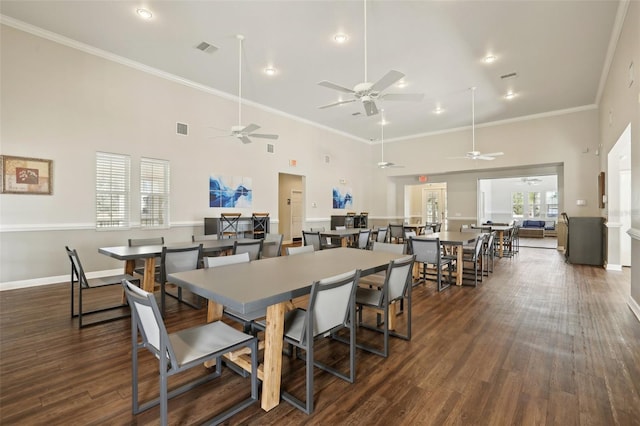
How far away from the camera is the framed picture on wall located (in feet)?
15.4

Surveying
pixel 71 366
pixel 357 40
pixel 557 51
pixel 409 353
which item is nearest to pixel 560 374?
pixel 409 353

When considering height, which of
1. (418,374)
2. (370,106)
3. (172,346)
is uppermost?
(370,106)

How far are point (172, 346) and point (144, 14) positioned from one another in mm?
4969

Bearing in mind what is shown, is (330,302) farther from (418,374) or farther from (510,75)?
(510,75)

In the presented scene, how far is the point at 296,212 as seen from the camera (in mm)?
11062

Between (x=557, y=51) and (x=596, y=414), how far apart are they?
237 inches

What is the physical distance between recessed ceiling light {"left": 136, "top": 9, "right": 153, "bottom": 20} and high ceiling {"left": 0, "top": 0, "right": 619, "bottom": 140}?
0.05 meters

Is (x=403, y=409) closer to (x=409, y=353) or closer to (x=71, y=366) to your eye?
(x=409, y=353)

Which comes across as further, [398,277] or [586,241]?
[586,241]

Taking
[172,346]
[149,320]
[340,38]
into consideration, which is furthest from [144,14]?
[172,346]

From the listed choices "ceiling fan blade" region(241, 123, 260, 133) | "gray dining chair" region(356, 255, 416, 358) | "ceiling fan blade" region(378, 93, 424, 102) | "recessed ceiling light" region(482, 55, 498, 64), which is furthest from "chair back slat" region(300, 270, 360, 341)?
"recessed ceiling light" region(482, 55, 498, 64)

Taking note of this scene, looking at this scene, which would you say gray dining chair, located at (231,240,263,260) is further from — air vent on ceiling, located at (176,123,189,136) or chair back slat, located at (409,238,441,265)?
air vent on ceiling, located at (176,123,189,136)

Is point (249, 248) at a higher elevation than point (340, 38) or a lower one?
lower

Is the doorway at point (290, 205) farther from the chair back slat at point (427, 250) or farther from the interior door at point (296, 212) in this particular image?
the chair back slat at point (427, 250)
